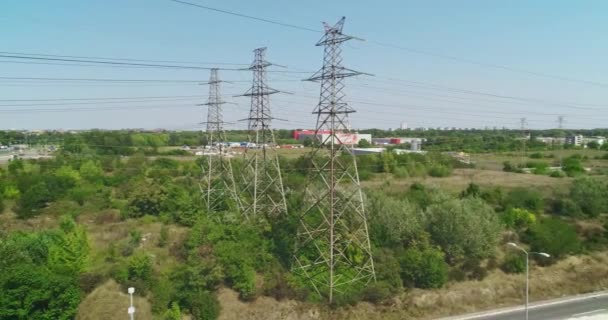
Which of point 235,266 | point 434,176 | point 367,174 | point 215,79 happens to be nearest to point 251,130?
point 215,79

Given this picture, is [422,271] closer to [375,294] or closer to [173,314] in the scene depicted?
[375,294]

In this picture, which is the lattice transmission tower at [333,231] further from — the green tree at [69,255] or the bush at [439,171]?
the bush at [439,171]

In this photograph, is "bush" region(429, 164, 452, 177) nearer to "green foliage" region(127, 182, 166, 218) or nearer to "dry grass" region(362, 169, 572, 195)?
"dry grass" region(362, 169, 572, 195)

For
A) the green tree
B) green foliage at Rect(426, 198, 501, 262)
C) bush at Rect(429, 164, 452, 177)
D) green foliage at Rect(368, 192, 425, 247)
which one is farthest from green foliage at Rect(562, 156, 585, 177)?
the green tree

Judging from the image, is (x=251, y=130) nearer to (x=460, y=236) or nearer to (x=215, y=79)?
(x=215, y=79)

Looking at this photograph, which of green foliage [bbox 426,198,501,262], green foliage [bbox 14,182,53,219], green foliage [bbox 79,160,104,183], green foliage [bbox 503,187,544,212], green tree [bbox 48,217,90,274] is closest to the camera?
green tree [bbox 48,217,90,274]

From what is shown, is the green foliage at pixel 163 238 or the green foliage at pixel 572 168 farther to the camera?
the green foliage at pixel 572 168

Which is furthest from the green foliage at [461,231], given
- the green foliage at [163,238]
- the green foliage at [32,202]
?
the green foliage at [32,202]
